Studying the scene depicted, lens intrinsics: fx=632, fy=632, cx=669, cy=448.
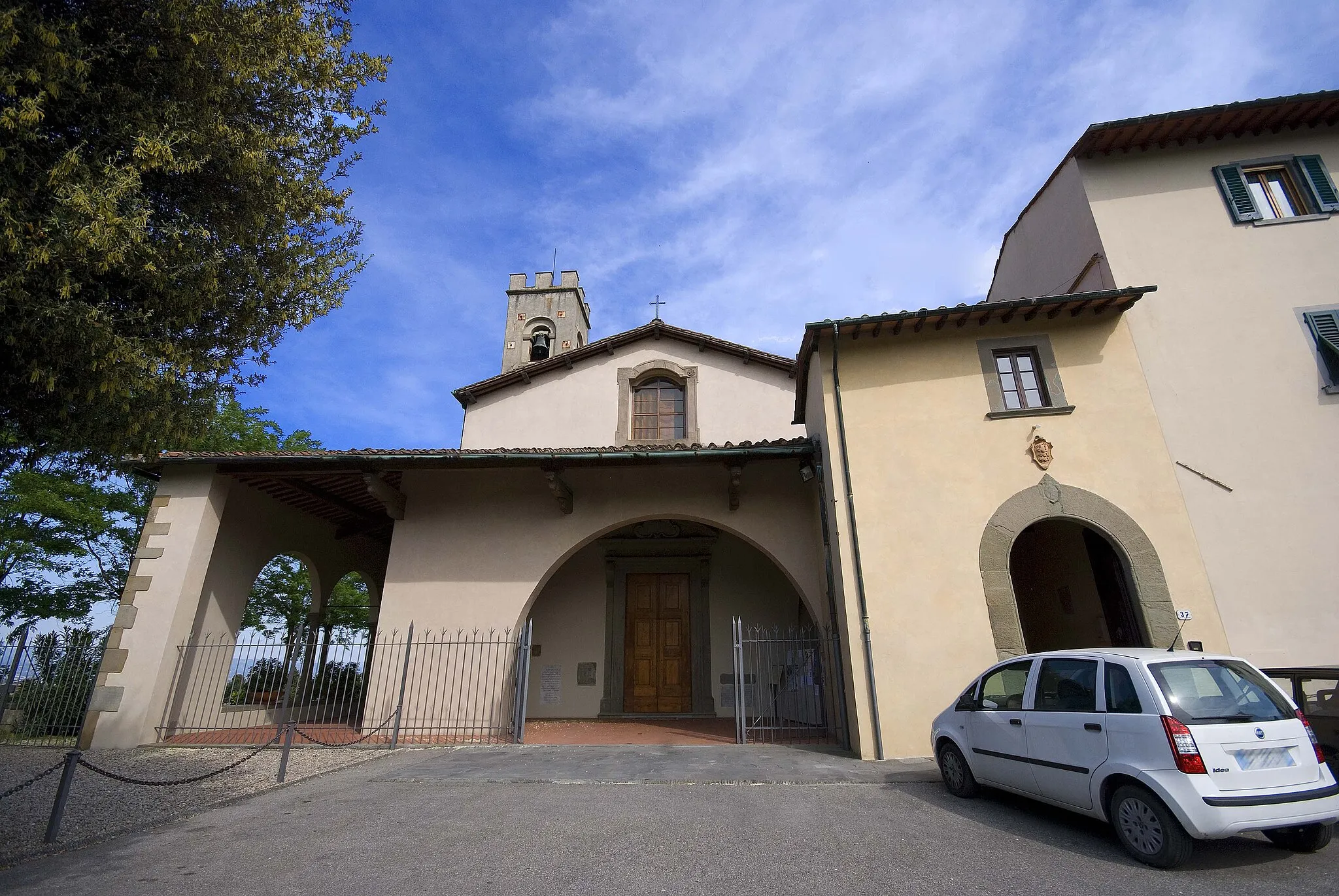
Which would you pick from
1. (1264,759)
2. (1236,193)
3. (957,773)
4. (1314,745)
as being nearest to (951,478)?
(957,773)

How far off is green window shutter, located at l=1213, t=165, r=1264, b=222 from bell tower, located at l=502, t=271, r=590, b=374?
1599cm

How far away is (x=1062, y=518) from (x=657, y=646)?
25.0 ft

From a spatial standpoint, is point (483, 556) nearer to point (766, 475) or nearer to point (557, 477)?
point (557, 477)

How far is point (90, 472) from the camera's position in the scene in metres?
9.80

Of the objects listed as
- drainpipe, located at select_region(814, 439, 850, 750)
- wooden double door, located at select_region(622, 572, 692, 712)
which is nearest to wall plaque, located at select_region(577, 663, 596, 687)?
wooden double door, located at select_region(622, 572, 692, 712)

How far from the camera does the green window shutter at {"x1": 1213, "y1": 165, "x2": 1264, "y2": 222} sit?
9.17 meters

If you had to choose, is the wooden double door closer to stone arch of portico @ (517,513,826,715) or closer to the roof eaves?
stone arch of portico @ (517,513,826,715)

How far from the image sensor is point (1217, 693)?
→ 403 cm

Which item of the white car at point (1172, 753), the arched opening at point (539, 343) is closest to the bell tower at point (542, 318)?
the arched opening at point (539, 343)

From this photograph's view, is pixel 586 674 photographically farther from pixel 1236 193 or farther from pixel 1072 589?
pixel 1236 193

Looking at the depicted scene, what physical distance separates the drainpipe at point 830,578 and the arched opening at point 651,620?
3022 millimetres

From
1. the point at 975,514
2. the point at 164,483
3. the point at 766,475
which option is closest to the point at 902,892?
the point at 975,514

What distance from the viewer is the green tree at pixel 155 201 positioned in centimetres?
429

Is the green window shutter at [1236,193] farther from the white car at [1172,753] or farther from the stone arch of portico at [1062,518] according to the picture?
the white car at [1172,753]
